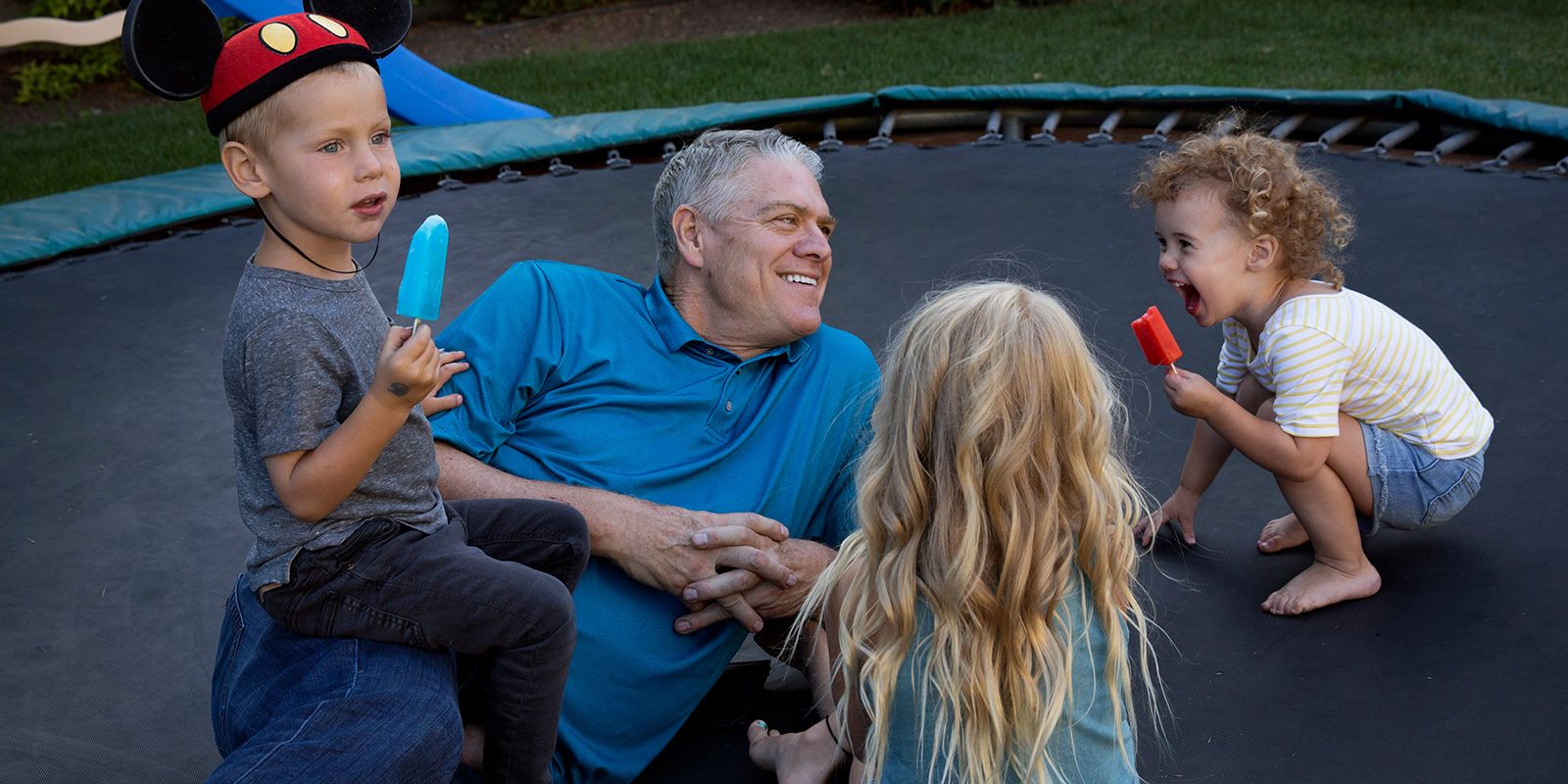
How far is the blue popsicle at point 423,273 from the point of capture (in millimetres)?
1438

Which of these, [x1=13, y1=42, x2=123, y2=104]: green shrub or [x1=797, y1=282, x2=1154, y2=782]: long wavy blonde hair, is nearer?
[x1=797, y1=282, x2=1154, y2=782]: long wavy blonde hair

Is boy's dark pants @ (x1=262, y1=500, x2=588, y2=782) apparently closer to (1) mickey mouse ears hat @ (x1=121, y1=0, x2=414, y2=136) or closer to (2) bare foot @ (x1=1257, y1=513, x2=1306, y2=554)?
(1) mickey mouse ears hat @ (x1=121, y1=0, x2=414, y2=136)

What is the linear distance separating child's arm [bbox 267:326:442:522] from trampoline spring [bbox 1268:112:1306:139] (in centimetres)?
355

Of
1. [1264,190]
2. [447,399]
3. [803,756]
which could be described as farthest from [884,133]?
[803,756]

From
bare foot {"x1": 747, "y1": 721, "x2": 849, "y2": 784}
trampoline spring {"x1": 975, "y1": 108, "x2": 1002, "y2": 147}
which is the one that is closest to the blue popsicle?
bare foot {"x1": 747, "y1": 721, "x2": 849, "y2": 784}

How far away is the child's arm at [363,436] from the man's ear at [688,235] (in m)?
0.78

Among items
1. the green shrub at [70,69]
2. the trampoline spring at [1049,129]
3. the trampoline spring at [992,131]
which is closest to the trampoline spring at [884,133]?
the trampoline spring at [992,131]

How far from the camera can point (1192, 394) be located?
77.4 inches

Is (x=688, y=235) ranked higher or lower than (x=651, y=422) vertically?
higher

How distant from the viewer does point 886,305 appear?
11.0 ft

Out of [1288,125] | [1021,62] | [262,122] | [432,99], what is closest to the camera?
[262,122]

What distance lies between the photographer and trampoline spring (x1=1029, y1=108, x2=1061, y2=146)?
14.5 feet

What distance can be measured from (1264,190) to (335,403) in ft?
4.65

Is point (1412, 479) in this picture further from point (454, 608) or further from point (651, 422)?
point (454, 608)
